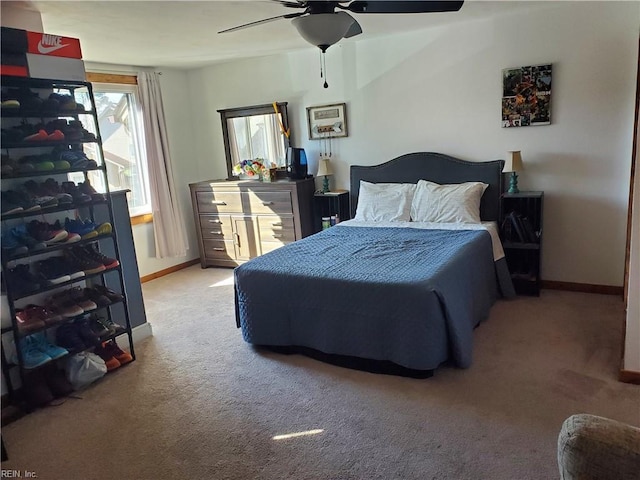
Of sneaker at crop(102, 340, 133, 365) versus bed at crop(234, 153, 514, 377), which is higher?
bed at crop(234, 153, 514, 377)

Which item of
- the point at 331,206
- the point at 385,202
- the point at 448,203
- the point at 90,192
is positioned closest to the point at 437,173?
the point at 448,203

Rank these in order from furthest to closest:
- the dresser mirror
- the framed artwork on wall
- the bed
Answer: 1. the dresser mirror
2. the framed artwork on wall
3. the bed

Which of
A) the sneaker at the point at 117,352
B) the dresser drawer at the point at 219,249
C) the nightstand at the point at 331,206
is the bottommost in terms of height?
the sneaker at the point at 117,352

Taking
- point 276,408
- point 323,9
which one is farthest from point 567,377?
point 323,9

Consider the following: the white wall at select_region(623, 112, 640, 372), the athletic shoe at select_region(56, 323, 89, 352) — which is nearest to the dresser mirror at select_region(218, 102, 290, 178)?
the athletic shoe at select_region(56, 323, 89, 352)

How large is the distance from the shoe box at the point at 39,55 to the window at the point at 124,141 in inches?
74.1

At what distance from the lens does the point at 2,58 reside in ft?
8.56

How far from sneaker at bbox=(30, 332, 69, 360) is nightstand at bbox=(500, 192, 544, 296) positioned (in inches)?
132

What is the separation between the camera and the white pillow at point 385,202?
4.23 metres

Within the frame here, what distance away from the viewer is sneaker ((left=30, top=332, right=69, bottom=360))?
273 cm

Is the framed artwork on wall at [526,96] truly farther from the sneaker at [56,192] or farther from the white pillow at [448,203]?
the sneaker at [56,192]

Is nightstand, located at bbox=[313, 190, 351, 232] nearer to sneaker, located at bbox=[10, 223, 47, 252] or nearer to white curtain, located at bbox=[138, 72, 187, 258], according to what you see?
white curtain, located at bbox=[138, 72, 187, 258]

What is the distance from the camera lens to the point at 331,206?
4988 millimetres

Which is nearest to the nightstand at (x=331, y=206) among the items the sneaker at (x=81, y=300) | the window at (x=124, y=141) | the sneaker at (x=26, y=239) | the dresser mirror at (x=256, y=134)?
the dresser mirror at (x=256, y=134)
